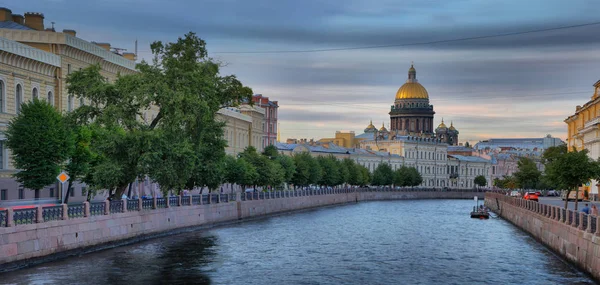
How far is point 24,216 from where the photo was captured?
1284 inches

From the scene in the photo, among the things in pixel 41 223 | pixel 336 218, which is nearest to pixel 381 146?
pixel 336 218

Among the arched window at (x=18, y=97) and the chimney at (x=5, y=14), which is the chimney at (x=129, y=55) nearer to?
the chimney at (x=5, y=14)

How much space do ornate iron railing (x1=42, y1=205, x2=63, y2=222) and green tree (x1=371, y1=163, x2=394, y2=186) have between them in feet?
399

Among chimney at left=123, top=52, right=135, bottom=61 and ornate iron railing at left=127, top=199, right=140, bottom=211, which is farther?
chimney at left=123, top=52, right=135, bottom=61

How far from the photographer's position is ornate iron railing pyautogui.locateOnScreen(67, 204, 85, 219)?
1452 inches

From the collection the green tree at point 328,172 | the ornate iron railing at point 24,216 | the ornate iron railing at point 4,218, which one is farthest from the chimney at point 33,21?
the green tree at point 328,172

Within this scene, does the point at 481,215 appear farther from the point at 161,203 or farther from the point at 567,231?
the point at 567,231

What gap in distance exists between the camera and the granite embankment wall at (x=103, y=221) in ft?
105

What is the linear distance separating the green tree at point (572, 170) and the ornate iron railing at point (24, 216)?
35.4 meters

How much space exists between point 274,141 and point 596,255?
106 meters

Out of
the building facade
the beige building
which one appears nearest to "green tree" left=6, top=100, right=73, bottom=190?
the beige building

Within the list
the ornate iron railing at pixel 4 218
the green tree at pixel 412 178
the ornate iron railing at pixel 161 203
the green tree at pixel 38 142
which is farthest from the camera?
the green tree at pixel 412 178

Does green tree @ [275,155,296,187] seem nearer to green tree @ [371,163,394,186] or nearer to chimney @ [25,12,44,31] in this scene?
chimney @ [25,12,44,31]

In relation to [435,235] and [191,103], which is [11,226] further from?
[435,235]
